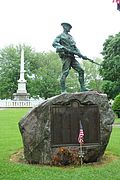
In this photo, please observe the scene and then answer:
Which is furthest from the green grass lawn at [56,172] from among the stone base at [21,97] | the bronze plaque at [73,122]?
the stone base at [21,97]

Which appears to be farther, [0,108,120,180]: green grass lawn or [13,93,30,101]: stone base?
[13,93,30,101]: stone base

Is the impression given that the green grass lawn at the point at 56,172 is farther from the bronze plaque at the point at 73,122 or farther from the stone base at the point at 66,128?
the bronze plaque at the point at 73,122

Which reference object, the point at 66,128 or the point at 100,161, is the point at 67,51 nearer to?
the point at 66,128

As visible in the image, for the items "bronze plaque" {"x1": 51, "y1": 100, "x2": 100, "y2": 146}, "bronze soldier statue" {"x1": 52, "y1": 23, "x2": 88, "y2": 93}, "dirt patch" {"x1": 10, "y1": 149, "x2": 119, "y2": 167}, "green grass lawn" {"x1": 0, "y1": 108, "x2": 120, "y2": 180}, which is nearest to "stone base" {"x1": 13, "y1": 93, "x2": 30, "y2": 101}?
"dirt patch" {"x1": 10, "y1": 149, "x2": 119, "y2": 167}

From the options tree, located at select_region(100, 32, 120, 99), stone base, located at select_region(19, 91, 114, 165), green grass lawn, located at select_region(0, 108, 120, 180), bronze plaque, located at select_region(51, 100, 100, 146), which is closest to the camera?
green grass lawn, located at select_region(0, 108, 120, 180)

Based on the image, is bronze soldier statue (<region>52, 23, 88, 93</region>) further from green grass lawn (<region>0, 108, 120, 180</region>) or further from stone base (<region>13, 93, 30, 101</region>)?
stone base (<region>13, 93, 30, 101</region>)

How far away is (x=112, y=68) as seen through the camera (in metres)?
28.0

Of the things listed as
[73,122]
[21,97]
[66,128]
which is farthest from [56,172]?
[21,97]

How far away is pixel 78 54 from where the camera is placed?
10312 millimetres

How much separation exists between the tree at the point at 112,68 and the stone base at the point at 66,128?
58.2 ft

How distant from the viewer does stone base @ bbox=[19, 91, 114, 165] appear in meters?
9.20

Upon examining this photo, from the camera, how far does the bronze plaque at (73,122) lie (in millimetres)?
9375

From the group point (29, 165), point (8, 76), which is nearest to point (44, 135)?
point (29, 165)

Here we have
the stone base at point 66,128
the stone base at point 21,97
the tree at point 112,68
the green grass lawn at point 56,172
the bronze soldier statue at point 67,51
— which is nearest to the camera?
the green grass lawn at point 56,172
